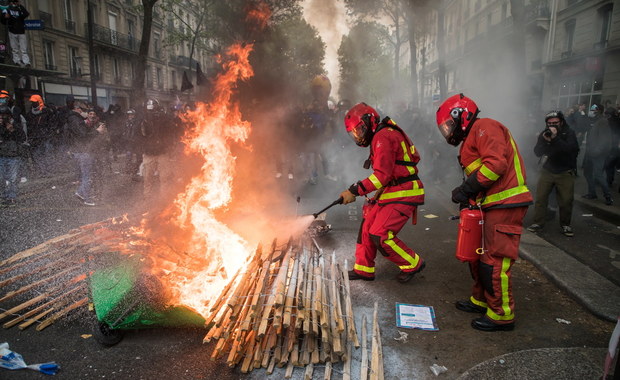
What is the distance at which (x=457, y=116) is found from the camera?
340 centimetres

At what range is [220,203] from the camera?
18.1ft

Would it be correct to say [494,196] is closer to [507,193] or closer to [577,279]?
[507,193]

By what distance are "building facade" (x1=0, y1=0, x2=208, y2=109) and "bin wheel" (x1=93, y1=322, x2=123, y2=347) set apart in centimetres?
1598

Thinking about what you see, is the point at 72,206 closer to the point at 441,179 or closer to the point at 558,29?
the point at 441,179

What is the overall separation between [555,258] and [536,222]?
5.40ft

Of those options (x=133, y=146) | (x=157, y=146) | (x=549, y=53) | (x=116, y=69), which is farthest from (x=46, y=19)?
(x=549, y=53)

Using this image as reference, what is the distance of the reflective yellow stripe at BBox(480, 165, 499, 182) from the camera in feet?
10.2

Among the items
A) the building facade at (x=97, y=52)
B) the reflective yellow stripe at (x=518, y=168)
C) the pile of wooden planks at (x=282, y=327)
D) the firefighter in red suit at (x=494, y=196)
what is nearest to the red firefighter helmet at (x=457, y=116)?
the firefighter in red suit at (x=494, y=196)

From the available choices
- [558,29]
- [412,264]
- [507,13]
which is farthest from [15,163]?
[507,13]

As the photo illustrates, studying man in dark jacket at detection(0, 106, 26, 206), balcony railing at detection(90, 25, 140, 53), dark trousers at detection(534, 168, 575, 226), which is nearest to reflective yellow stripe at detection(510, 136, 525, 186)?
dark trousers at detection(534, 168, 575, 226)

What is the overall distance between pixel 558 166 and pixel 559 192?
0.40 m

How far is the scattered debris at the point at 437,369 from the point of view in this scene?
2.79 metres

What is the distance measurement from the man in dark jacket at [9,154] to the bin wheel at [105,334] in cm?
607

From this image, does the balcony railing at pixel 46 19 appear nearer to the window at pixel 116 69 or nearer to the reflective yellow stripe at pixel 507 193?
the window at pixel 116 69
